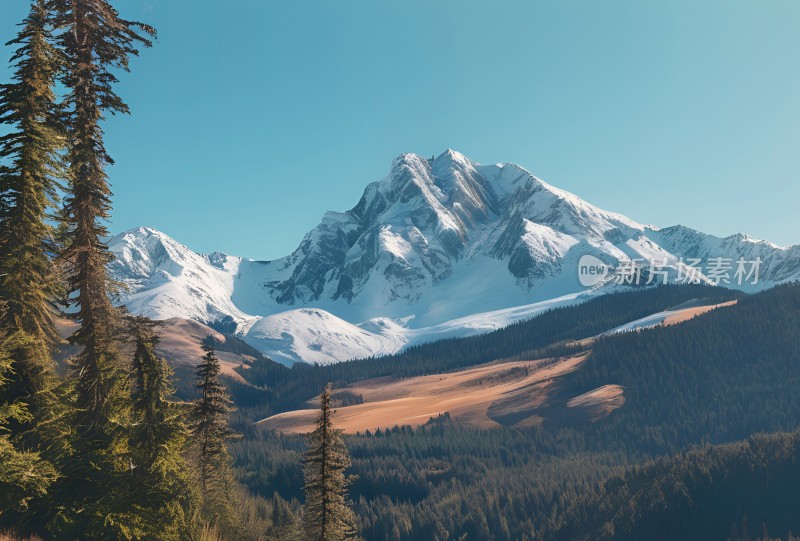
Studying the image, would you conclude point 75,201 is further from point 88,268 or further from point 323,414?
point 323,414

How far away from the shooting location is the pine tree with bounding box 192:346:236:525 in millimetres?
49594

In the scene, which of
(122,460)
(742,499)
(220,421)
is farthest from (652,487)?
(122,460)

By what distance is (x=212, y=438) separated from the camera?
167 ft

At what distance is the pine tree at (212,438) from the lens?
49594mm

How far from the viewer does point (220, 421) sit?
167 feet

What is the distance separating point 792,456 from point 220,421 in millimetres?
173544

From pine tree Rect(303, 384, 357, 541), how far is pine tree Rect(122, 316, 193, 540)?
324 inches

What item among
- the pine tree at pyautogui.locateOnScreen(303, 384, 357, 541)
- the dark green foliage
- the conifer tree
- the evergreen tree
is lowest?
the dark green foliage

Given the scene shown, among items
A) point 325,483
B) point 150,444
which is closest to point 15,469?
point 150,444

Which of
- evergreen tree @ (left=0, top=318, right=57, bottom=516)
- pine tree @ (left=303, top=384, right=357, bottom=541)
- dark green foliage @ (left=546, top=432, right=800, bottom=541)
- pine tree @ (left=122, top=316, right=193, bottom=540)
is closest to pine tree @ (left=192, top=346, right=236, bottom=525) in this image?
pine tree @ (left=303, top=384, right=357, bottom=541)

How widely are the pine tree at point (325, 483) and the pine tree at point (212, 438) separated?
524 inches

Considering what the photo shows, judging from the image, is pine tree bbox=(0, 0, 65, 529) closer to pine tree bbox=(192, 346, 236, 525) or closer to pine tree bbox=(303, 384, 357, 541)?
Answer: pine tree bbox=(303, 384, 357, 541)

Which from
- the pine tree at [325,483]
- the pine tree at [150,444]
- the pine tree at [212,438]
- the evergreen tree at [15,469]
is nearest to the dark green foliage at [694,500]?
the pine tree at [212,438]

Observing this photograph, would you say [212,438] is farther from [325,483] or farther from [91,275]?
[91,275]
